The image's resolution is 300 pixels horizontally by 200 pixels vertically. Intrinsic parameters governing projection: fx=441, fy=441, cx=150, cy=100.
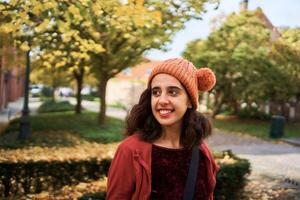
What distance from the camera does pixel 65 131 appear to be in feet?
64.6

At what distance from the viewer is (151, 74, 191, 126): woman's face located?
2697mm

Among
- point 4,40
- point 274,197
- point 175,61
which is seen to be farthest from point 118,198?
point 4,40

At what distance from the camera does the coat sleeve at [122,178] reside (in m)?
2.51

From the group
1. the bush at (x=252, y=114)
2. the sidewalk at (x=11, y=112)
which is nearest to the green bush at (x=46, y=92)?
the sidewalk at (x=11, y=112)

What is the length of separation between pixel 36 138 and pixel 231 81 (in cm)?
1415

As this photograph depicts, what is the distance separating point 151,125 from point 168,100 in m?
0.21

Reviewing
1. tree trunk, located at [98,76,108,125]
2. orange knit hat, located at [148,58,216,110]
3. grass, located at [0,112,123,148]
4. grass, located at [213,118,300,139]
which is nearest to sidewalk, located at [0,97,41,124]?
grass, located at [0,112,123,148]

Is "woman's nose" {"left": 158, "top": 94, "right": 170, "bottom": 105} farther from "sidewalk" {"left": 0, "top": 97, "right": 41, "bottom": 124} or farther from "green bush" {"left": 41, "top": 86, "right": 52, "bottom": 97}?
"green bush" {"left": 41, "top": 86, "right": 52, "bottom": 97}

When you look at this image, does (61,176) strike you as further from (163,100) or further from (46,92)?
(46,92)

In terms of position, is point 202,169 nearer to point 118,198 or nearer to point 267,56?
point 118,198

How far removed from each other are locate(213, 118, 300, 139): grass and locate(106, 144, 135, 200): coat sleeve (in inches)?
760

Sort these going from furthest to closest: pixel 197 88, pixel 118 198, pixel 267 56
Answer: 1. pixel 267 56
2. pixel 197 88
3. pixel 118 198

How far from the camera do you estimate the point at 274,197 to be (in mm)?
8688

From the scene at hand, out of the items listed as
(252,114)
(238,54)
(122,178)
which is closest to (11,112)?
(252,114)
